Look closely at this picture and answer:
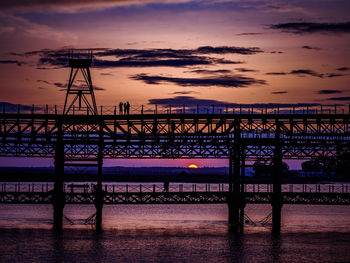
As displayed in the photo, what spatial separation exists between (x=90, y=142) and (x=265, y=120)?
56.4 feet

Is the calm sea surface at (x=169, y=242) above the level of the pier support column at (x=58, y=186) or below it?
below

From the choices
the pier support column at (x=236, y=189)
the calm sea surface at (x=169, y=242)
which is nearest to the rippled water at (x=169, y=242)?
the calm sea surface at (x=169, y=242)

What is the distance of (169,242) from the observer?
52219 millimetres

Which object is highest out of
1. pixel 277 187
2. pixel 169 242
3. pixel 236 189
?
pixel 277 187

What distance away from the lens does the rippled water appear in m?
45.7

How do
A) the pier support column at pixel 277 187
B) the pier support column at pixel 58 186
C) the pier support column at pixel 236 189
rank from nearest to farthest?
the pier support column at pixel 277 187 → the pier support column at pixel 58 186 → the pier support column at pixel 236 189

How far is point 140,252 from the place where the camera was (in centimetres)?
4722

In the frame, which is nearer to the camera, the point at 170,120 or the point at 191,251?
the point at 191,251

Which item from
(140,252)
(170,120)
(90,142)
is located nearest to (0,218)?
(90,142)

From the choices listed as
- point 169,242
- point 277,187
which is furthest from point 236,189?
point 169,242

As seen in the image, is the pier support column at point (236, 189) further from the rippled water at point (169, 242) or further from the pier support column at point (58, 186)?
the pier support column at point (58, 186)

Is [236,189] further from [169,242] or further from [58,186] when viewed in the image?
[58,186]

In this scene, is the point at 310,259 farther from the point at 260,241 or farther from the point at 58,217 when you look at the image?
the point at 58,217

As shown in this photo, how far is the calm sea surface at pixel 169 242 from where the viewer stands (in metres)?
45.7
